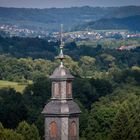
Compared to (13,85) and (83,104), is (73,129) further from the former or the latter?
(13,85)

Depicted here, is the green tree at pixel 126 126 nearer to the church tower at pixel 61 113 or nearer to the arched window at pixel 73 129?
the arched window at pixel 73 129

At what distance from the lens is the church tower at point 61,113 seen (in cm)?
3853

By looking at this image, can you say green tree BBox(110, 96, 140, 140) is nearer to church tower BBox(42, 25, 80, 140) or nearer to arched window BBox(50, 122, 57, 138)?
church tower BBox(42, 25, 80, 140)

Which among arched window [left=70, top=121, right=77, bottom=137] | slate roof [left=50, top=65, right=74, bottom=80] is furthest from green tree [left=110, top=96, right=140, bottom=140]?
arched window [left=70, top=121, right=77, bottom=137]

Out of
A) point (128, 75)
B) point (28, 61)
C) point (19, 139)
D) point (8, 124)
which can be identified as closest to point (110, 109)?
point (8, 124)

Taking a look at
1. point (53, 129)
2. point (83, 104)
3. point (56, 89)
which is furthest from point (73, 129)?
point (83, 104)

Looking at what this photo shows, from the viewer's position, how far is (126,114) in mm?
79750

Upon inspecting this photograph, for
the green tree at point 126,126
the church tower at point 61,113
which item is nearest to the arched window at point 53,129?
the church tower at point 61,113

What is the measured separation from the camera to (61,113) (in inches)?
1521

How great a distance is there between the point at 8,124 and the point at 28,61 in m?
76.8

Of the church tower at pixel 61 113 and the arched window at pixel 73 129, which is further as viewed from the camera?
the arched window at pixel 73 129

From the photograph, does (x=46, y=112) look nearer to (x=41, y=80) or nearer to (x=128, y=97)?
(x=128, y=97)

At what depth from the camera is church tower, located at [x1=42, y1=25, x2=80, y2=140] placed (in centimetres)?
3853

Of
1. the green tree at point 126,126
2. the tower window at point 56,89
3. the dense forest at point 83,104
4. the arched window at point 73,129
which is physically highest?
the tower window at point 56,89
